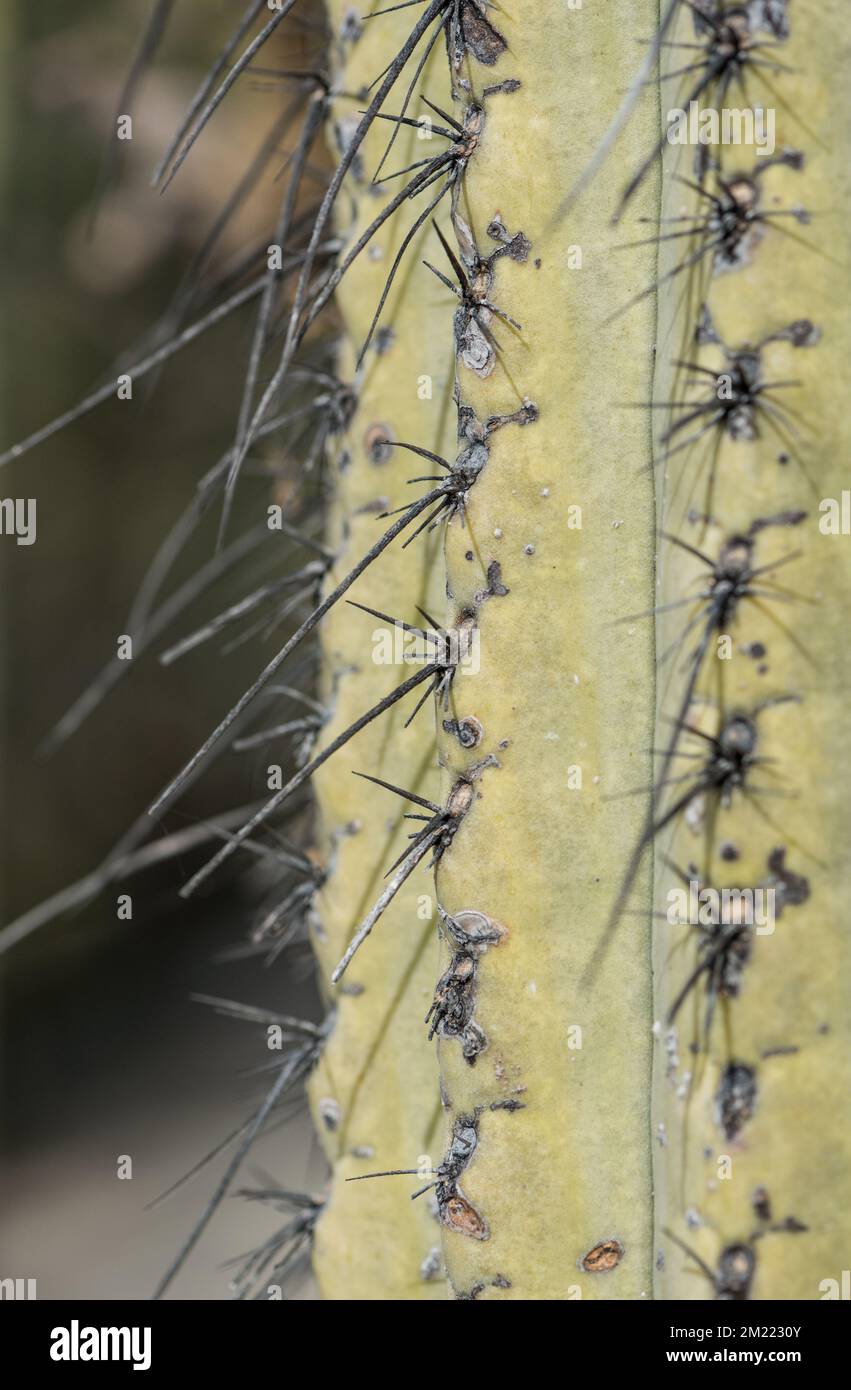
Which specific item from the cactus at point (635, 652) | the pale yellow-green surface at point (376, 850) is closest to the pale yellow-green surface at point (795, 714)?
the cactus at point (635, 652)

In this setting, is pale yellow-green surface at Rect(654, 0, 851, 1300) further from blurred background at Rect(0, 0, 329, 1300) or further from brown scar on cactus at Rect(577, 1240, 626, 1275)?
blurred background at Rect(0, 0, 329, 1300)

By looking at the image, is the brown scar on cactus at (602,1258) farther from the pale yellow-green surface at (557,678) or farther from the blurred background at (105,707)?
the blurred background at (105,707)

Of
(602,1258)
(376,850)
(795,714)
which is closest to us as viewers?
(795,714)

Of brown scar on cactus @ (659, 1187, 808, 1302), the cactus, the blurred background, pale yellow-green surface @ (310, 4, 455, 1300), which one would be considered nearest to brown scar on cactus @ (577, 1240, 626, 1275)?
the cactus

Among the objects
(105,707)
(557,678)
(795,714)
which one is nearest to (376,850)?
(557,678)

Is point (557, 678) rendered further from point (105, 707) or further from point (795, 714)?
point (105, 707)

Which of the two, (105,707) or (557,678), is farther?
(105,707)
